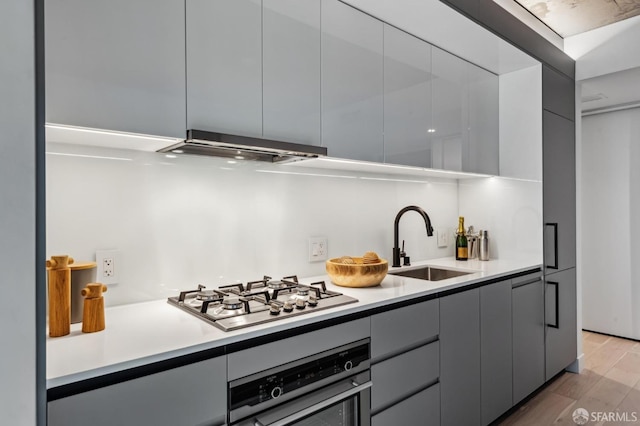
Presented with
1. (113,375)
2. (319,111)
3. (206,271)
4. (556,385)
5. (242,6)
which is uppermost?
(242,6)

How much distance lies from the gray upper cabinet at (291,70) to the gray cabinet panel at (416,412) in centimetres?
118

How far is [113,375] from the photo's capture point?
39.1 inches

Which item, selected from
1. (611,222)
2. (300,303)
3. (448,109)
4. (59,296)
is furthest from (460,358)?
(611,222)

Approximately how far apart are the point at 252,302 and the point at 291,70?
3.17 ft

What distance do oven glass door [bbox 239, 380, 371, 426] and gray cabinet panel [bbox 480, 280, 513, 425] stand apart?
0.95 metres

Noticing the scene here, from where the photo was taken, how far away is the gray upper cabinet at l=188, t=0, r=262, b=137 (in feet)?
4.66

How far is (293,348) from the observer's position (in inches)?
53.1

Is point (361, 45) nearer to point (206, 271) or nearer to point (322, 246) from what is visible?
point (322, 246)

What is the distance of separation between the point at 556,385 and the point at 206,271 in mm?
2704

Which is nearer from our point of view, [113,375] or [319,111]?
[113,375]

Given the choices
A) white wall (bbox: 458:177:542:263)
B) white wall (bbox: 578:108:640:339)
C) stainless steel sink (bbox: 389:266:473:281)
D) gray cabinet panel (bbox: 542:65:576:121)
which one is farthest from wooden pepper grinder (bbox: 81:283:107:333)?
white wall (bbox: 578:108:640:339)

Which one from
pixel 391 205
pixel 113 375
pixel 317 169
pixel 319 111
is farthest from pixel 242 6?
pixel 391 205

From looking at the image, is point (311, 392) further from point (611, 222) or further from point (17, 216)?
point (611, 222)

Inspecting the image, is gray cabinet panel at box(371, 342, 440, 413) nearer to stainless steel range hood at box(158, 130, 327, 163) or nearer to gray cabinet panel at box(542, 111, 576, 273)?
stainless steel range hood at box(158, 130, 327, 163)
